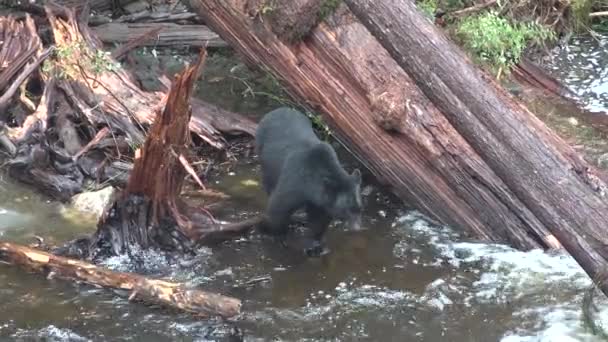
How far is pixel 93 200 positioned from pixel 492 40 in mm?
4075

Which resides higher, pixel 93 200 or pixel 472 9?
pixel 472 9

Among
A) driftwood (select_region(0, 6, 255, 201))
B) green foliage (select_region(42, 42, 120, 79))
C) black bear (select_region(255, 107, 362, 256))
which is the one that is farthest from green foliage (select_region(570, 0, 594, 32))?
green foliage (select_region(42, 42, 120, 79))

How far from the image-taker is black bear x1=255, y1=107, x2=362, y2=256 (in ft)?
19.6

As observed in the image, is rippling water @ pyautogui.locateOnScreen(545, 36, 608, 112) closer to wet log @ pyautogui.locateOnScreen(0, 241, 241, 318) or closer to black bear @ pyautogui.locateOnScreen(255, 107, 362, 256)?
black bear @ pyautogui.locateOnScreen(255, 107, 362, 256)

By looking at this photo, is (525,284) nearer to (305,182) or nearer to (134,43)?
(305,182)

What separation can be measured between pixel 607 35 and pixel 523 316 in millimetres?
6347

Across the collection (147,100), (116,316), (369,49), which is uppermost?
(369,49)

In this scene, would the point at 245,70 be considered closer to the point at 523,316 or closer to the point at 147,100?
the point at 147,100

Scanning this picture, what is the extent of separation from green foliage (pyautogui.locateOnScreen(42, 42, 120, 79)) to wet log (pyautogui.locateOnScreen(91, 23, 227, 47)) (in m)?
1.38

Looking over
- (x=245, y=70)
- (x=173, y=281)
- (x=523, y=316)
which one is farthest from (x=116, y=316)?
(x=245, y=70)

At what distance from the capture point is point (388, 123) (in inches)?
264

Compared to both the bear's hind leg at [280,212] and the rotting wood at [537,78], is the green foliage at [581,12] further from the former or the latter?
the bear's hind leg at [280,212]

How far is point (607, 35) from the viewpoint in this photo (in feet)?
35.7

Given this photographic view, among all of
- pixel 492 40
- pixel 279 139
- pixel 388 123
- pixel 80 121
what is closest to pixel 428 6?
pixel 492 40
